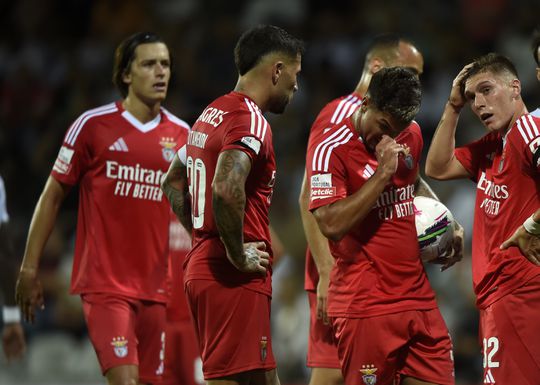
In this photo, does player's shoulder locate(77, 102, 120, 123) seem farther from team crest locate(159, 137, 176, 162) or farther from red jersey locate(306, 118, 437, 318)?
red jersey locate(306, 118, 437, 318)

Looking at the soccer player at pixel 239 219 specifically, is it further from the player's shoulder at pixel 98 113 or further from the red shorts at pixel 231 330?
the player's shoulder at pixel 98 113

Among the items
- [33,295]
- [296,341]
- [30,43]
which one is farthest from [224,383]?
[30,43]

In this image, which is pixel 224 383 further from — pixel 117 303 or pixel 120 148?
pixel 120 148

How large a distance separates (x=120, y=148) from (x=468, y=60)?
5.70 meters

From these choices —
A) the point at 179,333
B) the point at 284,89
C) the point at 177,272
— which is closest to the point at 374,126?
the point at 284,89

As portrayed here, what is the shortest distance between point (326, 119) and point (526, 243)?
1.58m

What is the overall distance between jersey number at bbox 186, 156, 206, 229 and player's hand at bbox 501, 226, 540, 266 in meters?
1.57

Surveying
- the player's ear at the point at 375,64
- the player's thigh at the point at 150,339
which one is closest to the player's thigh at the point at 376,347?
the player's thigh at the point at 150,339

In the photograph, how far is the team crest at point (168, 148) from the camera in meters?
7.08

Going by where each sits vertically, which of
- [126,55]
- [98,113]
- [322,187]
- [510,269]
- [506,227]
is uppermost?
[126,55]

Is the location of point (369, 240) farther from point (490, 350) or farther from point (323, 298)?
point (490, 350)

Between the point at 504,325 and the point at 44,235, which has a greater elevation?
the point at 44,235

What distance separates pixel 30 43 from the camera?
13625 mm

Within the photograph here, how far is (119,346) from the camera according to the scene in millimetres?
6637
